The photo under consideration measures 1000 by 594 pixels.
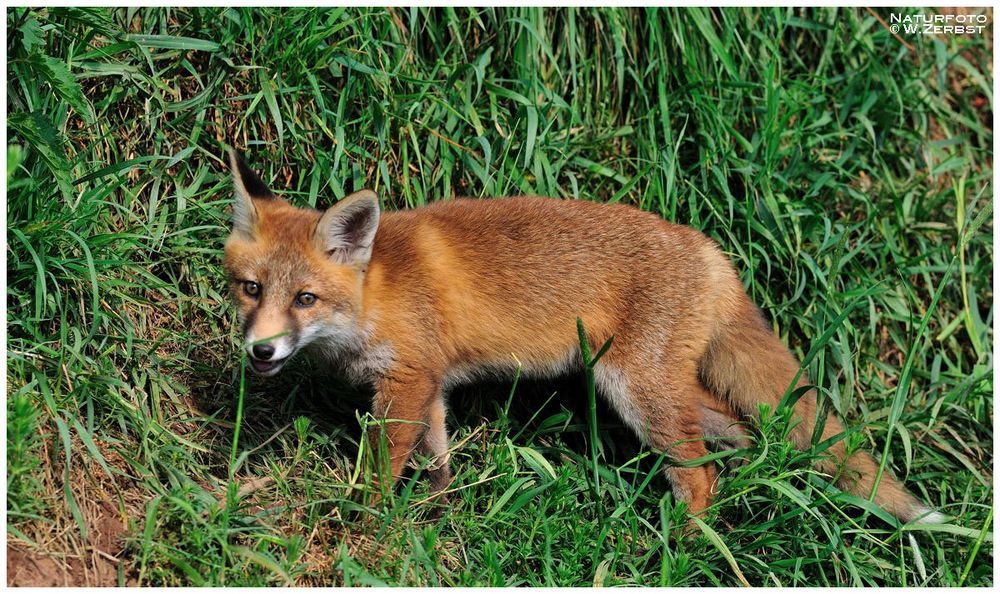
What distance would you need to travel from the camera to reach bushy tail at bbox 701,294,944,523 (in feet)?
13.6

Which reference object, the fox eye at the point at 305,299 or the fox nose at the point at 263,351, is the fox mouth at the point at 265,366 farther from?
the fox eye at the point at 305,299

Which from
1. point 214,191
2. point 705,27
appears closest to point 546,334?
point 214,191

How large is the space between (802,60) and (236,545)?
170 inches

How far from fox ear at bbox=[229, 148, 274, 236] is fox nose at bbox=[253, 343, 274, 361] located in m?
0.58

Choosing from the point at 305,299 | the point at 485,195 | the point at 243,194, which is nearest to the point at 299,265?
the point at 305,299

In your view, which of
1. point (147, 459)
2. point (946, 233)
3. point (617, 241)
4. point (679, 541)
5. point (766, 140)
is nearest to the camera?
point (147, 459)

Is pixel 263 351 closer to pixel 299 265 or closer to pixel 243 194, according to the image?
pixel 299 265

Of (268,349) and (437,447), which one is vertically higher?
(268,349)

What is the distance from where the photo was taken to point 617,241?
13.4 feet

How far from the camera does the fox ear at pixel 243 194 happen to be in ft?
11.7

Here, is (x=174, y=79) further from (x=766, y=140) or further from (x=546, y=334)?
(x=766, y=140)

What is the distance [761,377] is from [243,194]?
8.17 feet

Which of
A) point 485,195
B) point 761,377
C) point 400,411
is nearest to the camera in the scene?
point 400,411

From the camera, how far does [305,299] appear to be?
351cm
